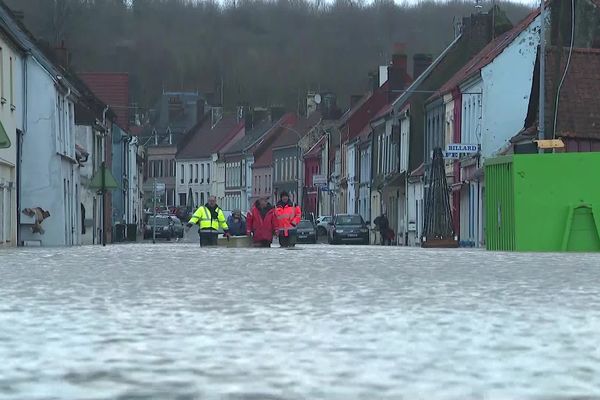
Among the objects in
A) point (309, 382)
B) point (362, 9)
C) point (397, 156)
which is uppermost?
point (362, 9)

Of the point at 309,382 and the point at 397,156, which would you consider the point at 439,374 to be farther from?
the point at 397,156

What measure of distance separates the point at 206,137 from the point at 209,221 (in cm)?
11407

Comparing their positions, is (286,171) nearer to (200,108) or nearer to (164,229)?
(164,229)

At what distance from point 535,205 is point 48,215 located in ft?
63.7

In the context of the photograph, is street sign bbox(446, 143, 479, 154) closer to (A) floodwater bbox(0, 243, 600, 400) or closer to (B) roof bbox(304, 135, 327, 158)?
(A) floodwater bbox(0, 243, 600, 400)

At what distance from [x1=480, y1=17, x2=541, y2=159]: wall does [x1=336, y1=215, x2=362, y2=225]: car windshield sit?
1636 cm

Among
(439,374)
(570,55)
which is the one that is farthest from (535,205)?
(439,374)

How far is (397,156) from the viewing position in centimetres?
7375

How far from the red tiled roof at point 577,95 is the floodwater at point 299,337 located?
24.3 m

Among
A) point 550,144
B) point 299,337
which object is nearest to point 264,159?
point 550,144

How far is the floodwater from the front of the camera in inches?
293

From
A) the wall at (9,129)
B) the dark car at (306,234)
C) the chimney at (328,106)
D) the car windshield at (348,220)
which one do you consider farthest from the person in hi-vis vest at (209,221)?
the chimney at (328,106)

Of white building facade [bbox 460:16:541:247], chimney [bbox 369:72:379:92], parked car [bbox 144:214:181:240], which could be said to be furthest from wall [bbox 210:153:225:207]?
white building facade [bbox 460:16:541:247]

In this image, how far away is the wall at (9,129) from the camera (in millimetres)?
41031
